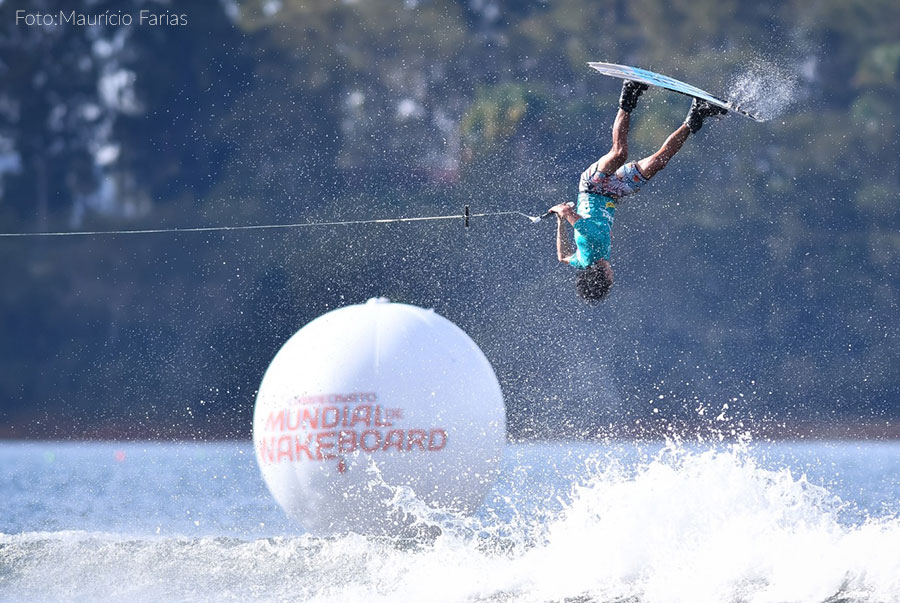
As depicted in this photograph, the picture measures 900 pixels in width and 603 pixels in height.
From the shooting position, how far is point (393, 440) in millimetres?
11461

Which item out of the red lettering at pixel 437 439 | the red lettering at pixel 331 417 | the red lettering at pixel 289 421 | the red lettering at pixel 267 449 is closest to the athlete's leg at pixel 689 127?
the red lettering at pixel 437 439

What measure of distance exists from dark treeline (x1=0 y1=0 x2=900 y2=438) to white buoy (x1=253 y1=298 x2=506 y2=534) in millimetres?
20799

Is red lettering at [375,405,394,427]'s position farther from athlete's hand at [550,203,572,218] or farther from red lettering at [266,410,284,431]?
athlete's hand at [550,203,572,218]

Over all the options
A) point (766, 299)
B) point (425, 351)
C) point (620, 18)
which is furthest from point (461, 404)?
point (620, 18)

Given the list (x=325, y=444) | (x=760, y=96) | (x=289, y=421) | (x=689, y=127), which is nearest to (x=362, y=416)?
(x=325, y=444)

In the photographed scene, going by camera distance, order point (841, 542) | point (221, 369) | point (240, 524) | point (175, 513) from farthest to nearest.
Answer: point (221, 369) < point (175, 513) < point (240, 524) < point (841, 542)

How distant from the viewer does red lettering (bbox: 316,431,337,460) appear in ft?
37.9

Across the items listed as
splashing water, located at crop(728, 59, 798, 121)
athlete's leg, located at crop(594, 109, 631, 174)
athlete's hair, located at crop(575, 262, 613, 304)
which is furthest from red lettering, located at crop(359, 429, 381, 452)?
splashing water, located at crop(728, 59, 798, 121)

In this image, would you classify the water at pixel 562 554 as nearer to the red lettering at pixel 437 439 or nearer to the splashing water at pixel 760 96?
the red lettering at pixel 437 439

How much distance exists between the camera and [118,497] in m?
19.0

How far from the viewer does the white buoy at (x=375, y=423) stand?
11523 mm

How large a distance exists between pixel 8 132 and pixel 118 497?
3016cm

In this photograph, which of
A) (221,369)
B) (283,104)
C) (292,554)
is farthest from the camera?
(283,104)

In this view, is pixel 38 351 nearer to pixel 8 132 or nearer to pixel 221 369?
pixel 221 369
